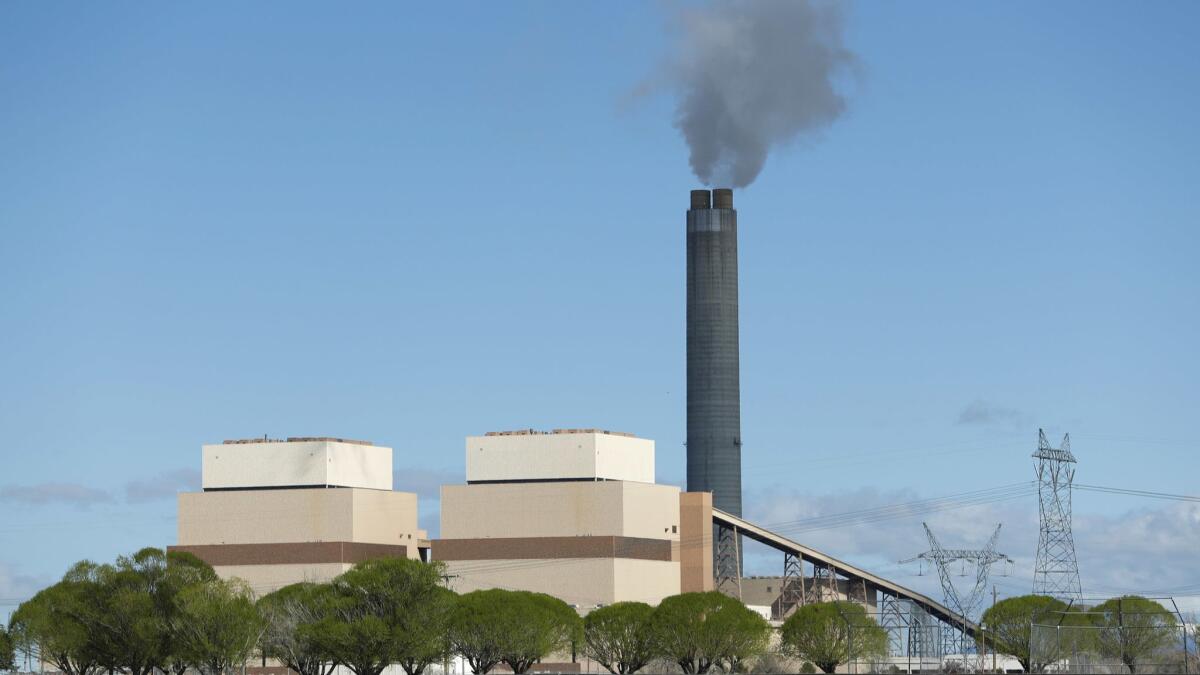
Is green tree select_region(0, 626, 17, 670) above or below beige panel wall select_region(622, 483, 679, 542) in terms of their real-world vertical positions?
below

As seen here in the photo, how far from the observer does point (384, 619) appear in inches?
3937

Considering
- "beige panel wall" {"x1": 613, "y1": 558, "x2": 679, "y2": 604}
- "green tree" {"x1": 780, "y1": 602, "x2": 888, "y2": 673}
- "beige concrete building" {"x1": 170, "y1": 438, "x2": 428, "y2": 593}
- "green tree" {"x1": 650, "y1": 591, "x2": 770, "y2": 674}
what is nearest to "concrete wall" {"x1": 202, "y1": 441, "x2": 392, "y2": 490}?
"beige concrete building" {"x1": 170, "y1": 438, "x2": 428, "y2": 593}

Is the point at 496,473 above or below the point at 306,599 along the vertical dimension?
above

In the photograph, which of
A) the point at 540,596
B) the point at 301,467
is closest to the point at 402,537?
the point at 301,467

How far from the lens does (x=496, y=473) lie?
146 metres

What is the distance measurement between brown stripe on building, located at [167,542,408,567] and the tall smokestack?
32.7m

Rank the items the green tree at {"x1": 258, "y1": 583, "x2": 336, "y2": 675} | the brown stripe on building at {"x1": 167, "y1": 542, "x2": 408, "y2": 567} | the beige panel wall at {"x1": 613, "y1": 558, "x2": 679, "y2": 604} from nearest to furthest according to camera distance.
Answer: the green tree at {"x1": 258, "y1": 583, "x2": 336, "y2": 675}, the beige panel wall at {"x1": 613, "y1": 558, "x2": 679, "y2": 604}, the brown stripe on building at {"x1": 167, "y1": 542, "x2": 408, "y2": 567}

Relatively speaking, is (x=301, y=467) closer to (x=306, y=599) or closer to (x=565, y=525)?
(x=565, y=525)

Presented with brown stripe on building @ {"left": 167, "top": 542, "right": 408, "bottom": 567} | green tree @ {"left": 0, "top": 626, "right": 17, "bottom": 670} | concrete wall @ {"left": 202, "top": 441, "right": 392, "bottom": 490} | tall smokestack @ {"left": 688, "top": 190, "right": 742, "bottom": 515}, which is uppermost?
tall smokestack @ {"left": 688, "top": 190, "right": 742, "bottom": 515}

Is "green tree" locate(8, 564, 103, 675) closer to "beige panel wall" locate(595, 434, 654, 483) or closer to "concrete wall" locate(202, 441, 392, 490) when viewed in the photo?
"concrete wall" locate(202, 441, 392, 490)

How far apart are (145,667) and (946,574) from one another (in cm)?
7924

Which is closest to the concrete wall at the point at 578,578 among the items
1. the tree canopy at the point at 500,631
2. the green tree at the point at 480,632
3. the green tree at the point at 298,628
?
the tree canopy at the point at 500,631

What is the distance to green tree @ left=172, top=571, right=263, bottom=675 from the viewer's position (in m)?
96.8

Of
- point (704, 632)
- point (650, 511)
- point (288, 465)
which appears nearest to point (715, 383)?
point (650, 511)
